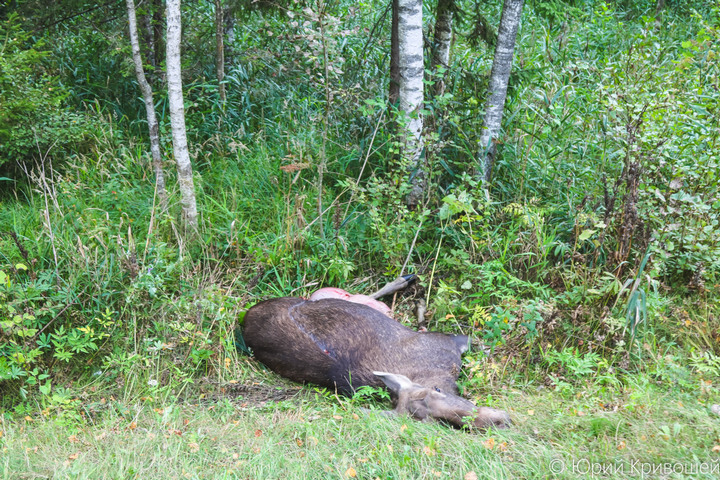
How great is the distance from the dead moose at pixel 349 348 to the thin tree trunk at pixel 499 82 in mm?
1732

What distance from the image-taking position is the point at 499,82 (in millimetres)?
5629

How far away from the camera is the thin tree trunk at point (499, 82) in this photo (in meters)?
5.49

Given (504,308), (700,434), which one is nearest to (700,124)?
(504,308)

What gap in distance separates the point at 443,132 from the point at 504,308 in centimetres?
211

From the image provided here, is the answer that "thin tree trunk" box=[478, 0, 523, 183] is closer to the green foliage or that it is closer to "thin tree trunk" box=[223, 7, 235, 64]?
"thin tree trunk" box=[223, 7, 235, 64]

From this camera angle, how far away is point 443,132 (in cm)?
597

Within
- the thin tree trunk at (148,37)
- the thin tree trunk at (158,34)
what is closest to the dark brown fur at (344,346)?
the thin tree trunk at (148,37)

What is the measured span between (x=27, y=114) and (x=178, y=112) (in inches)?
79.0

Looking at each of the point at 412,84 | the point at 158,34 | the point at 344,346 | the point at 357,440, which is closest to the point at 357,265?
the point at 344,346

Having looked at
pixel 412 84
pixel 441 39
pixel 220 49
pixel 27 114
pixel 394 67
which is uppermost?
pixel 441 39

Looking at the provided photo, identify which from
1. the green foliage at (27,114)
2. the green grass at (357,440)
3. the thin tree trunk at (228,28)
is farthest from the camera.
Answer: the thin tree trunk at (228,28)

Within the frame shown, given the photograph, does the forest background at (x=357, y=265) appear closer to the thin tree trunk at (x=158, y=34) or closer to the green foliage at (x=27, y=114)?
the green foliage at (x=27, y=114)

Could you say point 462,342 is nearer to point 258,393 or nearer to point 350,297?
point 350,297

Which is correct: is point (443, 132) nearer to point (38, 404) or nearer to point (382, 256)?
point (382, 256)
